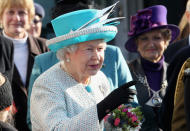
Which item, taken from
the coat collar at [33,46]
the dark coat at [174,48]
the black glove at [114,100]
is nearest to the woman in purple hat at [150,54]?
the dark coat at [174,48]

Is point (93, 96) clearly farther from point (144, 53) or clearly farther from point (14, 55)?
point (14, 55)

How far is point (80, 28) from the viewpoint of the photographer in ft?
8.70

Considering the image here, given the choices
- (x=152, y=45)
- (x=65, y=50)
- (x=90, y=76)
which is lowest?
(x=152, y=45)

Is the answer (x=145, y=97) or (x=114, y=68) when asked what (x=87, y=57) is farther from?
(x=145, y=97)

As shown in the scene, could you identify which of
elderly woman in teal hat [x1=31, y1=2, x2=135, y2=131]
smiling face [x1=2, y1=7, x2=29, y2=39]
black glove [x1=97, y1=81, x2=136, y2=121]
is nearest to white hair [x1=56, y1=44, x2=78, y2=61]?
elderly woman in teal hat [x1=31, y1=2, x2=135, y2=131]

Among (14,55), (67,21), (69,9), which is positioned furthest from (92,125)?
(14,55)

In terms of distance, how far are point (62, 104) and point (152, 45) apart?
174 cm

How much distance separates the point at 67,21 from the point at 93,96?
1.94 ft

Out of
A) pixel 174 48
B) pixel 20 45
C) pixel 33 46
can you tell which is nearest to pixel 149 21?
pixel 174 48

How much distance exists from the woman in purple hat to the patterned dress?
982 millimetres

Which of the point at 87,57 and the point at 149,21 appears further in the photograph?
the point at 149,21

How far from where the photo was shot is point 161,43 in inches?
158

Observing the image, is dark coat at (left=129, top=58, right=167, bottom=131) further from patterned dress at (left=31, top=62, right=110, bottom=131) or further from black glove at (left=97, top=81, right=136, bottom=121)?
black glove at (left=97, top=81, right=136, bottom=121)

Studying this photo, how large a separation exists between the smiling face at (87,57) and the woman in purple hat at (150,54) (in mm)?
1155
